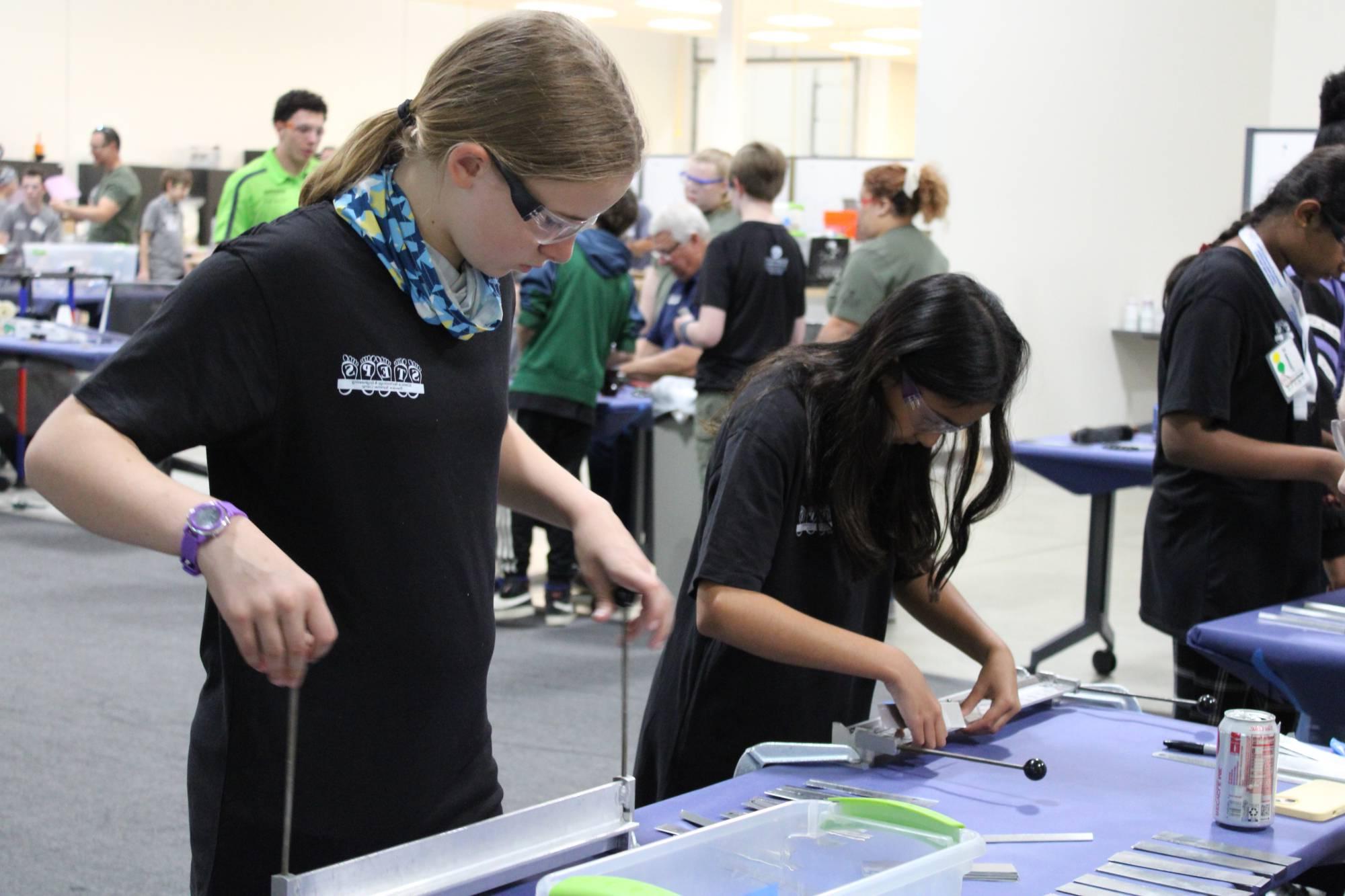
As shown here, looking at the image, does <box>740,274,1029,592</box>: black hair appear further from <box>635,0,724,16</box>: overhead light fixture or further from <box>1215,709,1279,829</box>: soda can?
<box>635,0,724,16</box>: overhead light fixture

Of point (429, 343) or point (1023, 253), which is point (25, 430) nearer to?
point (1023, 253)

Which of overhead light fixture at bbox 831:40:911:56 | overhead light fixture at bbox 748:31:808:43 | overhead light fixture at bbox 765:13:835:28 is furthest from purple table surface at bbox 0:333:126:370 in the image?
overhead light fixture at bbox 831:40:911:56

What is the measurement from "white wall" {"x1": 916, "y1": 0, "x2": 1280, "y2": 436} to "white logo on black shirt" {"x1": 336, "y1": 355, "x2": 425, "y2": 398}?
668 cm

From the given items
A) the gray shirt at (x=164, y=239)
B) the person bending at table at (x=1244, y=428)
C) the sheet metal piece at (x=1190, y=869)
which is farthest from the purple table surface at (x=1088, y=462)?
the gray shirt at (x=164, y=239)

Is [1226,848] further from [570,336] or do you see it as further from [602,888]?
[570,336]

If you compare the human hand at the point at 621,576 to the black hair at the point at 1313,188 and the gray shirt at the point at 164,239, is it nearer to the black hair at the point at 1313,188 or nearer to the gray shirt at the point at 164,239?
the black hair at the point at 1313,188

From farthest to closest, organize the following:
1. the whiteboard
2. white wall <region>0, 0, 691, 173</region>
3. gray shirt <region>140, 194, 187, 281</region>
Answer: white wall <region>0, 0, 691, 173</region> → gray shirt <region>140, 194, 187, 281</region> → the whiteboard

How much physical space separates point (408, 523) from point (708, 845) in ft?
1.26

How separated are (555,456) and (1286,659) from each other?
2.79 meters

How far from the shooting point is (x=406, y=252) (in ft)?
4.00

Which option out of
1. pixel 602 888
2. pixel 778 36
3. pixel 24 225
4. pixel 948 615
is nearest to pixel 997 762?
pixel 948 615

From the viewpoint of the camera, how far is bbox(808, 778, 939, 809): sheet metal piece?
61.3 inches

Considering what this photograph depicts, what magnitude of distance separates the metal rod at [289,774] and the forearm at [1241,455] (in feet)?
5.67

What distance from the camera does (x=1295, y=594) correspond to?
2543 mm
